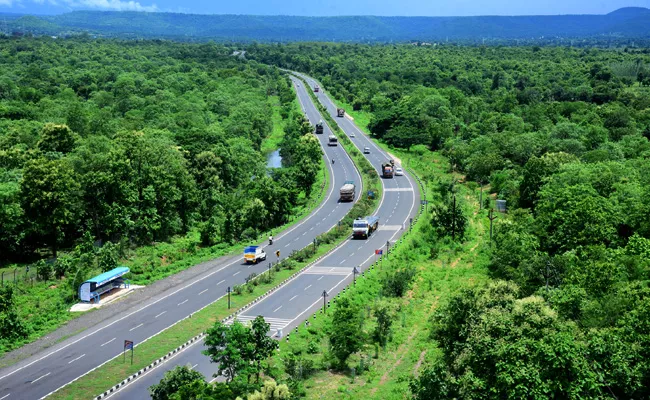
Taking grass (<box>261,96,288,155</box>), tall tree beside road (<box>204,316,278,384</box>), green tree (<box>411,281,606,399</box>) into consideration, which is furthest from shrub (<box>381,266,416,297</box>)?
grass (<box>261,96,288,155</box>)

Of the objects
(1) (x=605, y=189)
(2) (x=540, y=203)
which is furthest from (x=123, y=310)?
(1) (x=605, y=189)

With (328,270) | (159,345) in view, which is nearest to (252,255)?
(328,270)

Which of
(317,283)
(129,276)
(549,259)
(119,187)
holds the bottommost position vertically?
(129,276)

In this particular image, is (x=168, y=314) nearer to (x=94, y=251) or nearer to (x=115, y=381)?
(x=115, y=381)

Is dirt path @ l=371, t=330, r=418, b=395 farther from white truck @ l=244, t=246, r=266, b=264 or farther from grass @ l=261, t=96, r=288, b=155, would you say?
grass @ l=261, t=96, r=288, b=155

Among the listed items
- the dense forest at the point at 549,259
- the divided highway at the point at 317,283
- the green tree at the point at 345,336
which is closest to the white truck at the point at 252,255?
the divided highway at the point at 317,283

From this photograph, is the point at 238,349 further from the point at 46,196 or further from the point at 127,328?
the point at 46,196
